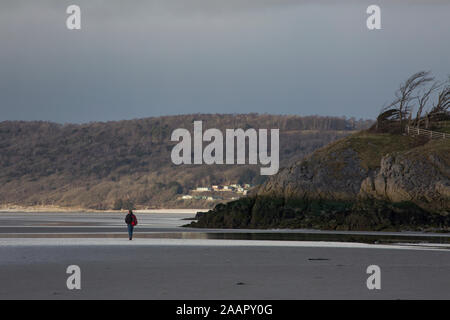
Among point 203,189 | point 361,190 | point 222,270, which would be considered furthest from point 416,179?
point 203,189

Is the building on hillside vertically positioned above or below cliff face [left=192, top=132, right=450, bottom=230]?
below

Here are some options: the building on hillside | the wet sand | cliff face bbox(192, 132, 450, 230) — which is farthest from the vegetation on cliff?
the building on hillside

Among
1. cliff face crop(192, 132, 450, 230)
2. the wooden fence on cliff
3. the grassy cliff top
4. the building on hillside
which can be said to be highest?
the wooden fence on cliff

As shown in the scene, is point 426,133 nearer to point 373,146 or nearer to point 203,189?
point 373,146

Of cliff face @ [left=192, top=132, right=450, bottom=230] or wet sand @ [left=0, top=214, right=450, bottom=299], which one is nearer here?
wet sand @ [left=0, top=214, right=450, bottom=299]

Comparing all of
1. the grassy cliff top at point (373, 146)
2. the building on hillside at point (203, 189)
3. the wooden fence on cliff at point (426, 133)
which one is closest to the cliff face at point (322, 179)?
the grassy cliff top at point (373, 146)

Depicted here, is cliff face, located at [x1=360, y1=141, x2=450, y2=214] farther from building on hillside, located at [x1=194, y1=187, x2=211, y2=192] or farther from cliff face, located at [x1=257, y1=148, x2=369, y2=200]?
building on hillside, located at [x1=194, y1=187, x2=211, y2=192]

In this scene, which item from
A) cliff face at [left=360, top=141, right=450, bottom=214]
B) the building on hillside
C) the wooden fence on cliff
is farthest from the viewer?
the building on hillside

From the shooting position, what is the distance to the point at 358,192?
177 feet

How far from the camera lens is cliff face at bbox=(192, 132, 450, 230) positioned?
47.2 m

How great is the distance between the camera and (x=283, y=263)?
22453 mm
